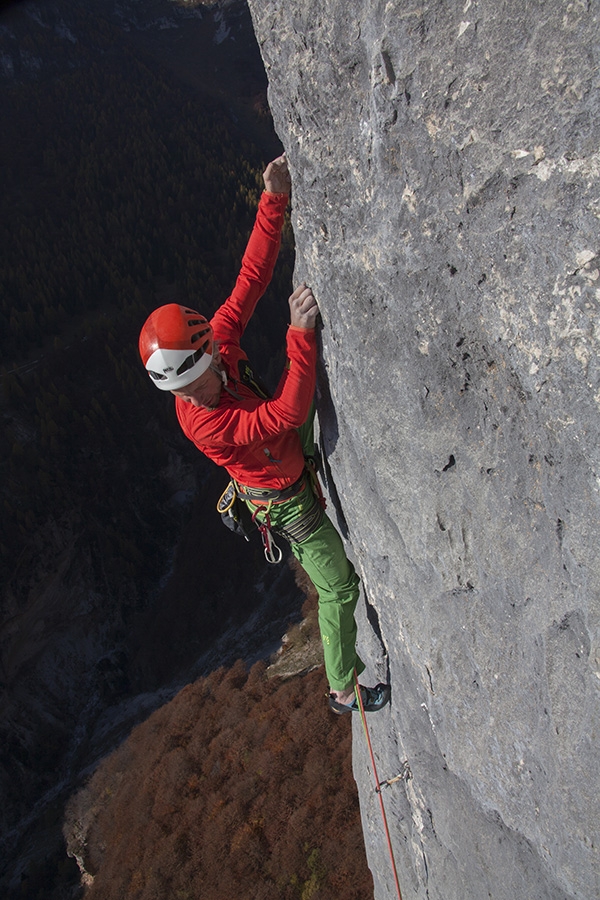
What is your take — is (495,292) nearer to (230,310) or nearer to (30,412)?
(230,310)

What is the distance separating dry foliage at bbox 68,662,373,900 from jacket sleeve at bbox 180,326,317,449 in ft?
24.8

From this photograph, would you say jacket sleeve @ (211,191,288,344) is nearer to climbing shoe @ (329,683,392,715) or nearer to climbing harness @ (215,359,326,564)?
climbing harness @ (215,359,326,564)

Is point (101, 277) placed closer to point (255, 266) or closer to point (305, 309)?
point (255, 266)

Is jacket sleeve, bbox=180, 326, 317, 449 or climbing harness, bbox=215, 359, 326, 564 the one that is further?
climbing harness, bbox=215, 359, 326, 564

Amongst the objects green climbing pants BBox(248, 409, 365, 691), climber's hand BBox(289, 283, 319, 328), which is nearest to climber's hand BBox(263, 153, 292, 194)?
climber's hand BBox(289, 283, 319, 328)

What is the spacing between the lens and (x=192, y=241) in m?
27.1

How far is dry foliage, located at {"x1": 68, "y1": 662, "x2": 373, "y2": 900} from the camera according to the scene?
862 centimetres

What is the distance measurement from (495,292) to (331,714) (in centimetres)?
950

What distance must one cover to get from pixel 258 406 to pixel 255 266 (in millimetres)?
1046

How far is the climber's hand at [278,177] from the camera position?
364cm

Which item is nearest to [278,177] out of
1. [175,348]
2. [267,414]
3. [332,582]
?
[175,348]

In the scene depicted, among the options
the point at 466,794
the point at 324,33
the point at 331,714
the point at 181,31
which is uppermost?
the point at 181,31

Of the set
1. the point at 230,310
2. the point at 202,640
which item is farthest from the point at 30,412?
the point at 230,310

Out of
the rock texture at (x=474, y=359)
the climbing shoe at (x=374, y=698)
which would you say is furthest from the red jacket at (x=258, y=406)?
the climbing shoe at (x=374, y=698)
